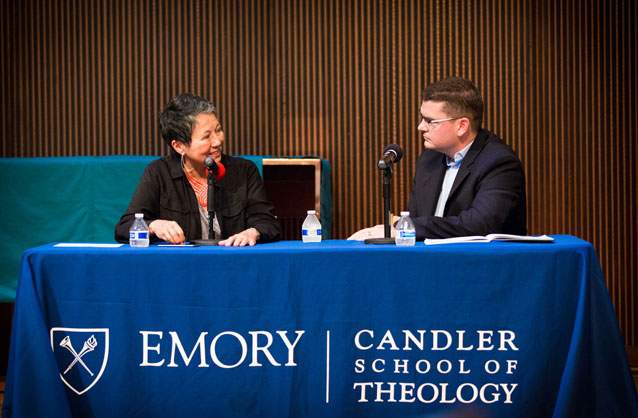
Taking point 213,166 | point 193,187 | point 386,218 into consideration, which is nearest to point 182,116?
point 193,187

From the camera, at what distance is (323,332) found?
2736 mm

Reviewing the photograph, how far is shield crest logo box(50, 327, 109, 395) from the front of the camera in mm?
2738

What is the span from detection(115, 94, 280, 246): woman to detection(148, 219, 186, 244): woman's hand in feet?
1.14

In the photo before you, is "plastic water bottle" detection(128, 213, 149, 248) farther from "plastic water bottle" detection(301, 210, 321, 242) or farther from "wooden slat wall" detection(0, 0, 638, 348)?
"wooden slat wall" detection(0, 0, 638, 348)

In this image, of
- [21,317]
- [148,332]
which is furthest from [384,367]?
[21,317]

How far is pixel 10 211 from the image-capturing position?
4812mm

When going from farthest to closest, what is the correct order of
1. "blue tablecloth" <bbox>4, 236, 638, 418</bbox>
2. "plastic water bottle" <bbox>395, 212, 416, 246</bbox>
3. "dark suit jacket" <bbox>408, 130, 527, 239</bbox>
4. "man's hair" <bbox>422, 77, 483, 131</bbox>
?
"man's hair" <bbox>422, 77, 483, 131</bbox>
"dark suit jacket" <bbox>408, 130, 527, 239</bbox>
"plastic water bottle" <bbox>395, 212, 416, 246</bbox>
"blue tablecloth" <bbox>4, 236, 638, 418</bbox>

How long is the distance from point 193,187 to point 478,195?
4.48 ft

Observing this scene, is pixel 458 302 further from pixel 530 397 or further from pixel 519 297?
pixel 530 397

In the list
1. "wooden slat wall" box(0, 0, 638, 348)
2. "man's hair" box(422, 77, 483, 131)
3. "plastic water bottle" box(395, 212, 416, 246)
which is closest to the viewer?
"plastic water bottle" box(395, 212, 416, 246)

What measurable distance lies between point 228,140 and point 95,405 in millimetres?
2929

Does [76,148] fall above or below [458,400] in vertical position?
above

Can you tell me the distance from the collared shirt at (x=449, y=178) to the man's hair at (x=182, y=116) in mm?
1196

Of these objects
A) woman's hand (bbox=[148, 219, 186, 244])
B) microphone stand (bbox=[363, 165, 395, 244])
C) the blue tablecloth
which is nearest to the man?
microphone stand (bbox=[363, 165, 395, 244])
